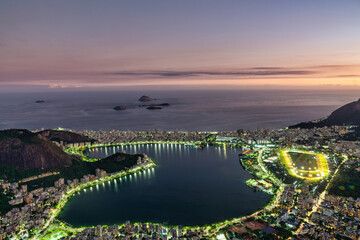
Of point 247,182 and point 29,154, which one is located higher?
point 29,154

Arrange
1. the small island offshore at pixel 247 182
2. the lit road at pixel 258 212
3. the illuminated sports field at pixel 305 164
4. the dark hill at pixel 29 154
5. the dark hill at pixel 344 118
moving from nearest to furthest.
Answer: the small island offshore at pixel 247 182 → the lit road at pixel 258 212 → the illuminated sports field at pixel 305 164 → the dark hill at pixel 29 154 → the dark hill at pixel 344 118

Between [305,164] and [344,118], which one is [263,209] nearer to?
[305,164]

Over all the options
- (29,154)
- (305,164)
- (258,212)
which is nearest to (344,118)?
(305,164)

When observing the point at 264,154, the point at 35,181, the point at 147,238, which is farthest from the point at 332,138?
the point at 35,181

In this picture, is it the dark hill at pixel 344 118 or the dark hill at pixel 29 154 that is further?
the dark hill at pixel 344 118

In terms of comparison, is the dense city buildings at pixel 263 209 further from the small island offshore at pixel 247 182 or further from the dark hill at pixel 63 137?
the dark hill at pixel 63 137

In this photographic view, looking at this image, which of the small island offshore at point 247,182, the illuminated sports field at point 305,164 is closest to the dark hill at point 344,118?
the small island offshore at point 247,182

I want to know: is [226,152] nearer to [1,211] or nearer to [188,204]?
[188,204]
